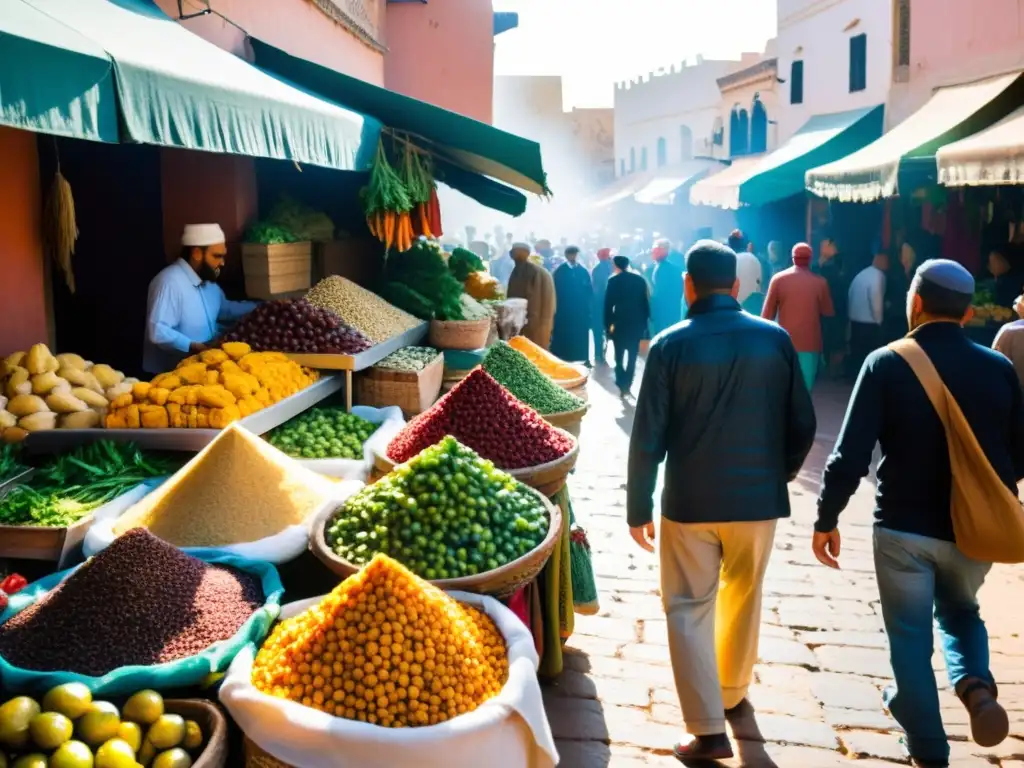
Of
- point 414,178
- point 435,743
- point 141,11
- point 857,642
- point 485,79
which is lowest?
point 857,642

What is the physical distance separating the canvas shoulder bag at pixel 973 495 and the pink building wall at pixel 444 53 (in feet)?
40.5

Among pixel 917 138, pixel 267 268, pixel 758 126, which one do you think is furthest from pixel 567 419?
pixel 758 126

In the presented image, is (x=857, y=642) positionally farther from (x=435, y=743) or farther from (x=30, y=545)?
(x=30, y=545)

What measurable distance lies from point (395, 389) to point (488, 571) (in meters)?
2.80

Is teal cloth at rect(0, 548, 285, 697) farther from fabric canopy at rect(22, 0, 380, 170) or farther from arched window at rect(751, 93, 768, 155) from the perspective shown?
arched window at rect(751, 93, 768, 155)

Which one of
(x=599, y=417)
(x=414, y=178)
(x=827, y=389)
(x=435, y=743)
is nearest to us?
(x=435, y=743)

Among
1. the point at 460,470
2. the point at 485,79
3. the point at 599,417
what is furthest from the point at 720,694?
the point at 485,79

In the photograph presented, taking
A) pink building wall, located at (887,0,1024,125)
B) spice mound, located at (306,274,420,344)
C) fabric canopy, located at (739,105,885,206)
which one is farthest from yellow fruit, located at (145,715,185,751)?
fabric canopy, located at (739,105,885,206)

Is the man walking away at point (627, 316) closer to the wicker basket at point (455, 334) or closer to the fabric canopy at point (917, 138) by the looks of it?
the fabric canopy at point (917, 138)

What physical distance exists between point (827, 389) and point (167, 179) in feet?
29.1

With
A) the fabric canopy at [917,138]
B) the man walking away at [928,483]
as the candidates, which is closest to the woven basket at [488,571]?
the man walking away at [928,483]

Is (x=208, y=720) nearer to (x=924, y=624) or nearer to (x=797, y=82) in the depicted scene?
(x=924, y=624)

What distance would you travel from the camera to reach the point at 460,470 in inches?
146

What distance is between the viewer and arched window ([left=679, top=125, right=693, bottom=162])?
136 ft
